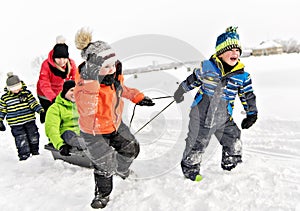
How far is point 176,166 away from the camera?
344cm

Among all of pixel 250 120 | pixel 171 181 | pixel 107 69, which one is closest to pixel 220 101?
pixel 250 120

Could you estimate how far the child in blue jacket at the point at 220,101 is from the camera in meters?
2.84

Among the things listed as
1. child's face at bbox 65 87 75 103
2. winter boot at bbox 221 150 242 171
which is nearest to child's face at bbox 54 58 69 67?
child's face at bbox 65 87 75 103

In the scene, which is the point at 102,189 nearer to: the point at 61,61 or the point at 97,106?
the point at 97,106

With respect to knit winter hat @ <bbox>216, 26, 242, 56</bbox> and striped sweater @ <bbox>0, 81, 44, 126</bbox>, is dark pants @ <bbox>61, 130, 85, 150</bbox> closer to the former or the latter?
striped sweater @ <bbox>0, 81, 44, 126</bbox>

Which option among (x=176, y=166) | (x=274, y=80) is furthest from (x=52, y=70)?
(x=274, y=80)

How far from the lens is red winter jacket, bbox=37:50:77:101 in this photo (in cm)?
398

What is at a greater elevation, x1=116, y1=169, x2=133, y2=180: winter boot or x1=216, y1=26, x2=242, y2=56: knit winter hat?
x1=216, y1=26, x2=242, y2=56: knit winter hat

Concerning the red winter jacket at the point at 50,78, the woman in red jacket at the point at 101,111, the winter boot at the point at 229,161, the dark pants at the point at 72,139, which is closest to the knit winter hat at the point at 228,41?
the woman in red jacket at the point at 101,111

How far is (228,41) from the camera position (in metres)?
2.77

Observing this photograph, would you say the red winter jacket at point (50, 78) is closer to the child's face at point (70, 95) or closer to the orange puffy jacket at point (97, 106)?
the child's face at point (70, 95)

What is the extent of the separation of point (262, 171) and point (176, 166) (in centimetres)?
102

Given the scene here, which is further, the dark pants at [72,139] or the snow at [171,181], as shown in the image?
the dark pants at [72,139]

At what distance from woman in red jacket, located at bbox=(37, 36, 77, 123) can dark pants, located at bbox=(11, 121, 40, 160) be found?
476mm
